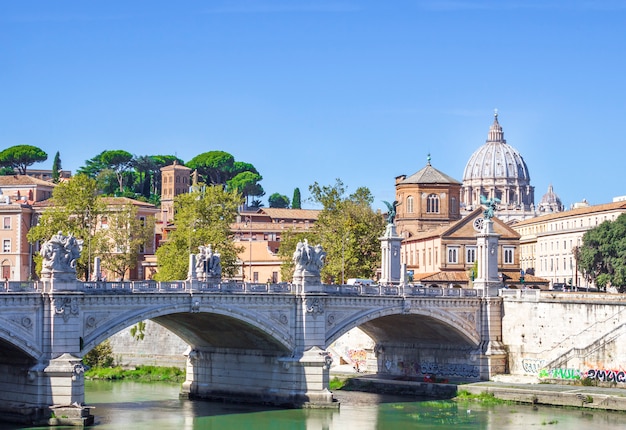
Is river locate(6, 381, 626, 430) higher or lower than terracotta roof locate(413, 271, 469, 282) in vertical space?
lower

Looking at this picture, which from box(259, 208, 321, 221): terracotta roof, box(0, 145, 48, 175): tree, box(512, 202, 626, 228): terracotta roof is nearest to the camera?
box(512, 202, 626, 228): terracotta roof

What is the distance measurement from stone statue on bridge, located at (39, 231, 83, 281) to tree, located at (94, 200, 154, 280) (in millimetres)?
33944

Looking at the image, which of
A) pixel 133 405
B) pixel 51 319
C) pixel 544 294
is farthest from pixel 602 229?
pixel 51 319

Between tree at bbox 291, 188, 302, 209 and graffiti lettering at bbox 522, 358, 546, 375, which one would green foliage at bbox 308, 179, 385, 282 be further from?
tree at bbox 291, 188, 302, 209

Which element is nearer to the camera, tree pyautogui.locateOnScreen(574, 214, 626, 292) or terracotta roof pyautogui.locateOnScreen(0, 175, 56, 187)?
tree pyautogui.locateOnScreen(574, 214, 626, 292)

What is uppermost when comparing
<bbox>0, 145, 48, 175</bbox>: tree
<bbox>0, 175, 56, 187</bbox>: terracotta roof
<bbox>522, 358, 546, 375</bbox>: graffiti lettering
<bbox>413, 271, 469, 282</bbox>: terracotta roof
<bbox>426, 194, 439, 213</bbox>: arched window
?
<bbox>0, 145, 48, 175</bbox>: tree

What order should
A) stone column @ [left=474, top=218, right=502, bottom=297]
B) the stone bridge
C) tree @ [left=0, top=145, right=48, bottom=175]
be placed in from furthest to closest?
tree @ [left=0, top=145, right=48, bottom=175] < stone column @ [left=474, top=218, right=502, bottom=297] < the stone bridge

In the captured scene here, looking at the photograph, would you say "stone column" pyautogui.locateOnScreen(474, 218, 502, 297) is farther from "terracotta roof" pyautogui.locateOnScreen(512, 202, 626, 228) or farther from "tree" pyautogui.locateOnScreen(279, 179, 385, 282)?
"terracotta roof" pyautogui.locateOnScreen(512, 202, 626, 228)

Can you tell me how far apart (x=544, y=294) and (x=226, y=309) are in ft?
60.9

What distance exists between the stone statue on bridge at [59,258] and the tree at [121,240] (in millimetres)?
33944

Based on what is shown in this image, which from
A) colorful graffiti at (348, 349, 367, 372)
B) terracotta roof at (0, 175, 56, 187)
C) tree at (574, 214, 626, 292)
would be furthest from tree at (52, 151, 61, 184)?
colorful graffiti at (348, 349, 367, 372)

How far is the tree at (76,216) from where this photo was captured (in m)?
85.2

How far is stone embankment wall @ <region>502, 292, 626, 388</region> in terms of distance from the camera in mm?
61969

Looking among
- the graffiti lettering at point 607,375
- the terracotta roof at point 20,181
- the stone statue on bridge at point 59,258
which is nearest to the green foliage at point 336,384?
the graffiti lettering at point 607,375
